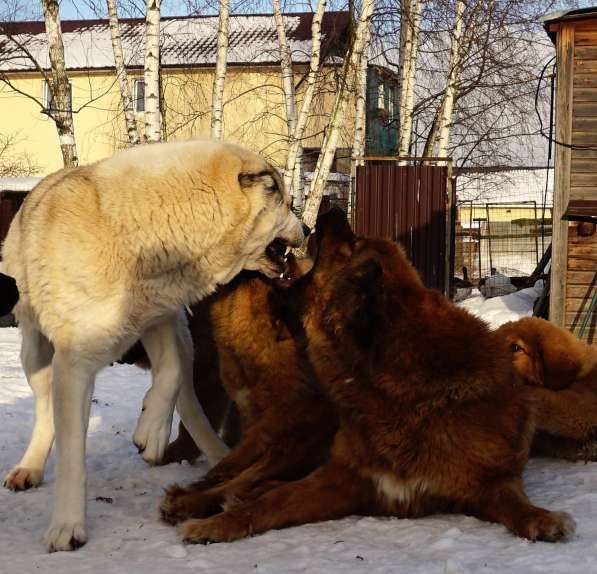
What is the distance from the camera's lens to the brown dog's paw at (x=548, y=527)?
8.43 ft

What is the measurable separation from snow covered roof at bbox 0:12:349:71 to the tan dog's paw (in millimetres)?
21412

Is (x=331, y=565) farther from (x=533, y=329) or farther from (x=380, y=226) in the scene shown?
(x=380, y=226)

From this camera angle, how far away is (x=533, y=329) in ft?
13.5

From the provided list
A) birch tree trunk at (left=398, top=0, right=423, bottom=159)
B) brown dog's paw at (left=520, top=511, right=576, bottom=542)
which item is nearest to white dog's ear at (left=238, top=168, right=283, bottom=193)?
brown dog's paw at (left=520, top=511, right=576, bottom=542)

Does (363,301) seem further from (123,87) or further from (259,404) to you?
(123,87)

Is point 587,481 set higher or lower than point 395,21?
lower

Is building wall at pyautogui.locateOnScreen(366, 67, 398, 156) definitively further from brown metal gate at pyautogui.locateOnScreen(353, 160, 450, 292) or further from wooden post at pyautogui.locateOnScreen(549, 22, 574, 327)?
wooden post at pyautogui.locateOnScreen(549, 22, 574, 327)

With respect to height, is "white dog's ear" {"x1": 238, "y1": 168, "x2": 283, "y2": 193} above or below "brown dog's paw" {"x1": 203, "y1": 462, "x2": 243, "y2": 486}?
above

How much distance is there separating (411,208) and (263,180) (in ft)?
34.8

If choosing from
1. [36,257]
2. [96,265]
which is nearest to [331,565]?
[96,265]

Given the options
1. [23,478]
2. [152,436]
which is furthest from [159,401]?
[23,478]

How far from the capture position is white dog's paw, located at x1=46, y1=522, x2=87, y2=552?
9.23 ft

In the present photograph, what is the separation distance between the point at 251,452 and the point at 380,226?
1088cm

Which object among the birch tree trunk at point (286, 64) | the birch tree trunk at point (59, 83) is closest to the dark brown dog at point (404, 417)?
the birch tree trunk at point (59, 83)
